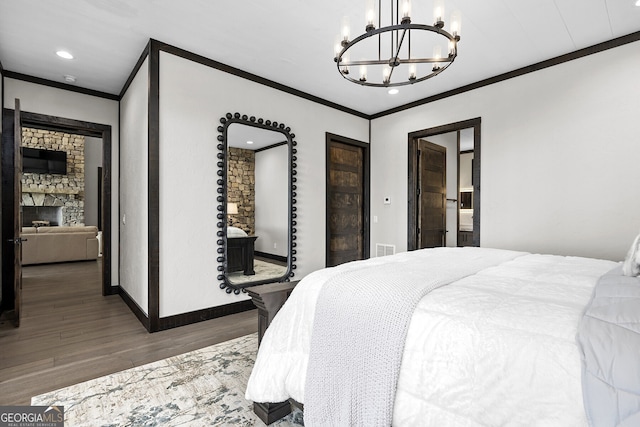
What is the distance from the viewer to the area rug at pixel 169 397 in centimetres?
169

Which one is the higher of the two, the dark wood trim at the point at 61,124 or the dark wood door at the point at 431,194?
the dark wood trim at the point at 61,124

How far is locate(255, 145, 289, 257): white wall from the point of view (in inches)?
148

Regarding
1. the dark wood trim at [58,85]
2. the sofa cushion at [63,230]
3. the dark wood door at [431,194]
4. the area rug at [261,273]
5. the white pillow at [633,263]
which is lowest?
the area rug at [261,273]

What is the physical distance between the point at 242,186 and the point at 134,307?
5.77 feet

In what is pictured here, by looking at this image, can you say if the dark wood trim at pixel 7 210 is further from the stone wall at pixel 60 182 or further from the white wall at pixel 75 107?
the stone wall at pixel 60 182

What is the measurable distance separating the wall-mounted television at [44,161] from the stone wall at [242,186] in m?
7.32

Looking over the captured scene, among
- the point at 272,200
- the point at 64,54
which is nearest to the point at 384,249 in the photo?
the point at 272,200

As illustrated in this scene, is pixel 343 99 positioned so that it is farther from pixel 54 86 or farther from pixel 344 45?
pixel 54 86

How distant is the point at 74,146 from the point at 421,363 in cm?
1037

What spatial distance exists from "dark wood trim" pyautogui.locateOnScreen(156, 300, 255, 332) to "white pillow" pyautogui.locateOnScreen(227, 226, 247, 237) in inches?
29.4

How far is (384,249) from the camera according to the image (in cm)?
484

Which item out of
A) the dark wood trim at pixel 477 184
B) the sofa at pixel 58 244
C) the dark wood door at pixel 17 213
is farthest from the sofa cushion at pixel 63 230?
the dark wood trim at pixel 477 184

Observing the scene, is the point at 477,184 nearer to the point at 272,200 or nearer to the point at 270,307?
the point at 272,200

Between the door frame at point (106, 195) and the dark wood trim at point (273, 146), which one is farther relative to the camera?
the door frame at point (106, 195)
